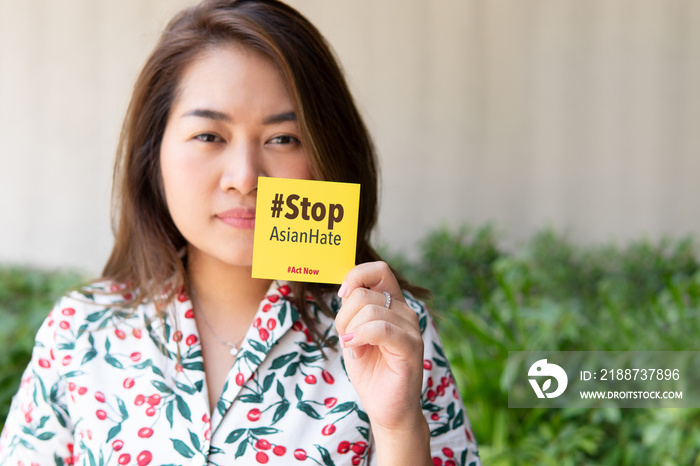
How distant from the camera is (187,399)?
58.6 inches

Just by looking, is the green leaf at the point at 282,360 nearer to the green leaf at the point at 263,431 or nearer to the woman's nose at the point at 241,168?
the green leaf at the point at 263,431

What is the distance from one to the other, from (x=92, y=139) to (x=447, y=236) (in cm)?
290

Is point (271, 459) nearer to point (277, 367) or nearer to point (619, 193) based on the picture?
point (277, 367)

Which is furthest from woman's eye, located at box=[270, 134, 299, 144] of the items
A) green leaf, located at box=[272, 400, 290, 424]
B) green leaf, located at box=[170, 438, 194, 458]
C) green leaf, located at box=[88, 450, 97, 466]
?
green leaf, located at box=[88, 450, 97, 466]

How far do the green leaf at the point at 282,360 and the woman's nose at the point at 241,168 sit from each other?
0.41 meters

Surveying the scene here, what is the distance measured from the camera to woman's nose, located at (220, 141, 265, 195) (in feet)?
4.67

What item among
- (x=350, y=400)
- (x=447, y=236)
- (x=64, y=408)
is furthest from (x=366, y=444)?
(x=447, y=236)

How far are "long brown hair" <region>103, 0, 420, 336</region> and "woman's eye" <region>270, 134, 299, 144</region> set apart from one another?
3 centimetres

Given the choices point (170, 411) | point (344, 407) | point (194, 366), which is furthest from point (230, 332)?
point (344, 407)

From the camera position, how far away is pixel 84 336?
1590 millimetres

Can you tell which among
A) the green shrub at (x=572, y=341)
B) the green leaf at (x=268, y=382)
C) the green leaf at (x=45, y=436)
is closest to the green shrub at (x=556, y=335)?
the green shrub at (x=572, y=341)

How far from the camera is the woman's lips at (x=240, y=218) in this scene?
1.47m

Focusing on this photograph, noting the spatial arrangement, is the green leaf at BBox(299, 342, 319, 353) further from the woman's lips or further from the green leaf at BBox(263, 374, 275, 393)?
the woman's lips

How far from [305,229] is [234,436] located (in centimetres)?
51
